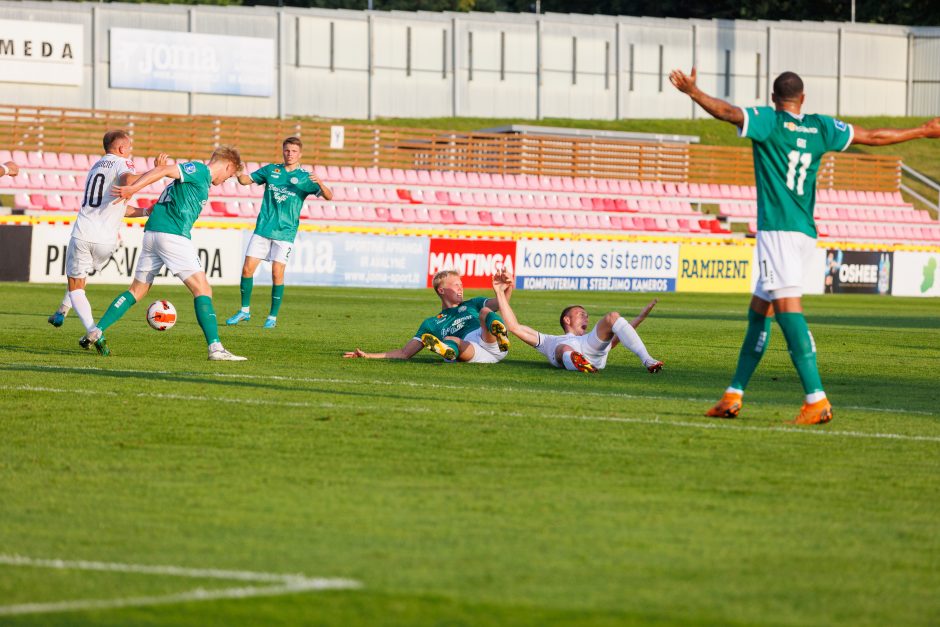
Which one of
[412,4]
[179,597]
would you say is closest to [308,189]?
[179,597]

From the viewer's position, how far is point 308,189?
17859mm

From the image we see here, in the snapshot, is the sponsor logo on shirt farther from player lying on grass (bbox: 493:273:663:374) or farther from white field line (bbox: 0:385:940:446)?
player lying on grass (bbox: 493:273:663:374)

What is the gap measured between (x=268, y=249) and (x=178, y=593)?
45.8 feet

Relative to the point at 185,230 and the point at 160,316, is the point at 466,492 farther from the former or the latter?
the point at 160,316

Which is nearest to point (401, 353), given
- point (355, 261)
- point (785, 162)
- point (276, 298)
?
point (785, 162)

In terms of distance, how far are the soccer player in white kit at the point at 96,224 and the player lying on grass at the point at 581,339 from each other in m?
3.67

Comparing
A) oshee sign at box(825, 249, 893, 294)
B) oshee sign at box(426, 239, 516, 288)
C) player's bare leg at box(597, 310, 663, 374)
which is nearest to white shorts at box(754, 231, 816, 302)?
player's bare leg at box(597, 310, 663, 374)

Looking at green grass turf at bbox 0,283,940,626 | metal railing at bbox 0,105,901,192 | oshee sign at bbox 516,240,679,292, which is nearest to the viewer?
green grass turf at bbox 0,283,940,626

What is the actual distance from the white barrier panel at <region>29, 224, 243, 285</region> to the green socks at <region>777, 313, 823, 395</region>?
19179mm

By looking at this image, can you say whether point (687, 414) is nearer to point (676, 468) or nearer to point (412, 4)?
point (676, 468)

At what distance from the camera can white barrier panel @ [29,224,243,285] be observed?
2748 cm

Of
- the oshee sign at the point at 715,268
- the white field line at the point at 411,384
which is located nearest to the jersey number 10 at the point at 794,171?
the white field line at the point at 411,384

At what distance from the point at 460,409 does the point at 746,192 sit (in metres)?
38.4

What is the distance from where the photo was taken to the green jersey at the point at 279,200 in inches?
704
